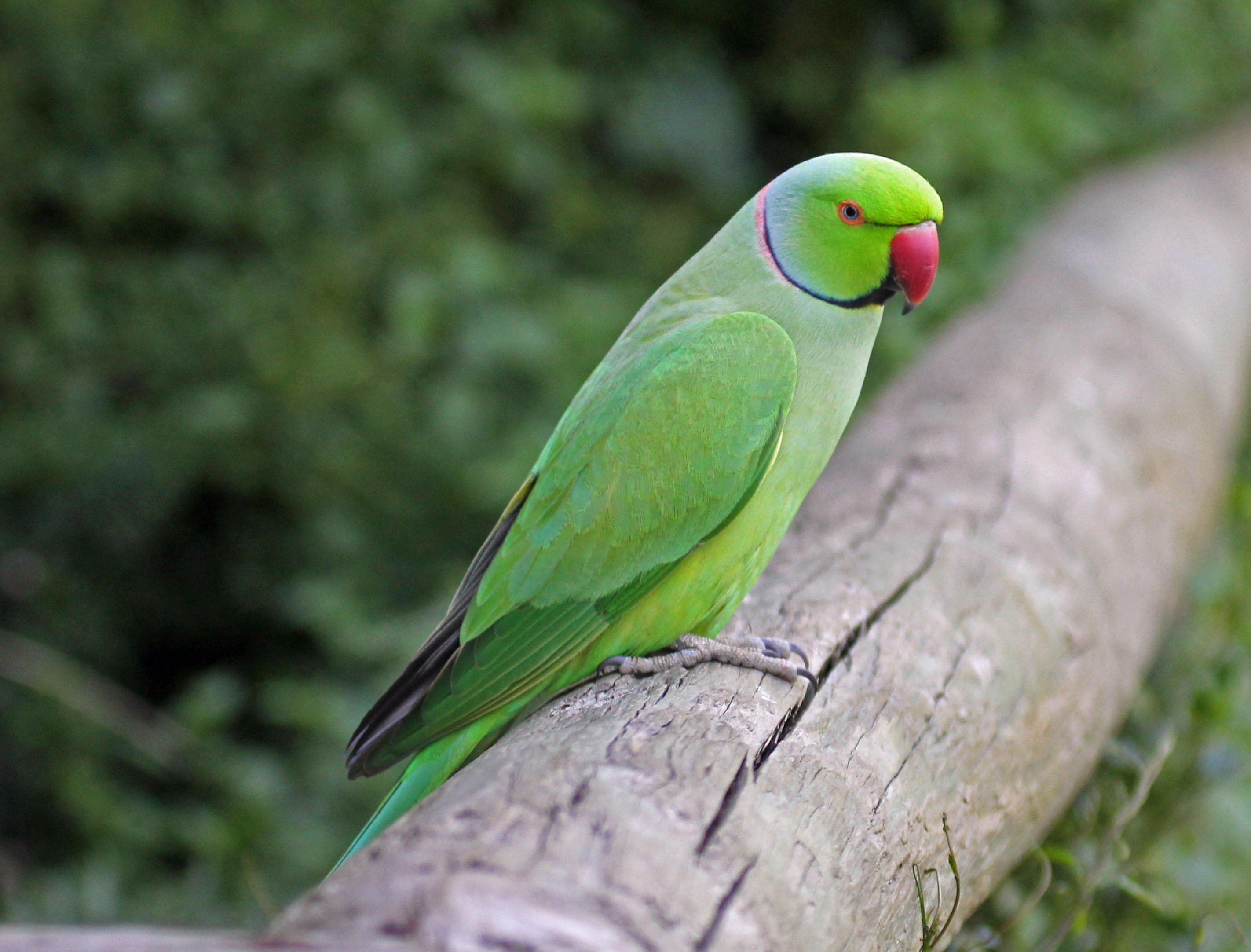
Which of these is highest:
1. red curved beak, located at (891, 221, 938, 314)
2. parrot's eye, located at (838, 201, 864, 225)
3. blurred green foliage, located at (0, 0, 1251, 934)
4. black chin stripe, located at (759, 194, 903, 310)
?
parrot's eye, located at (838, 201, 864, 225)

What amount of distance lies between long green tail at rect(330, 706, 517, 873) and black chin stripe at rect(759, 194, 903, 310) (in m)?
0.71

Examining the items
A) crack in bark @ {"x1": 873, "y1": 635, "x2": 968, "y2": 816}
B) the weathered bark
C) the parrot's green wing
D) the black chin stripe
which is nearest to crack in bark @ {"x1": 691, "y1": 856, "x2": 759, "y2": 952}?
the weathered bark

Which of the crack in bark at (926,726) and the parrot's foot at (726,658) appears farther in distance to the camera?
the parrot's foot at (726,658)

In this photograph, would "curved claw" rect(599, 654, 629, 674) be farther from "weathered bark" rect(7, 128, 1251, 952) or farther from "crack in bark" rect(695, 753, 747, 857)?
"crack in bark" rect(695, 753, 747, 857)

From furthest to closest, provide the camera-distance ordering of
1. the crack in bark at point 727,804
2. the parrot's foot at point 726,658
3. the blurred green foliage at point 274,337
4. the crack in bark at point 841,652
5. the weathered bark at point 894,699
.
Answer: the blurred green foliage at point 274,337 < the parrot's foot at point 726,658 < the crack in bark at point 841,652 < the crack in bark at point 727,804 < the weathered bark at point 894,699

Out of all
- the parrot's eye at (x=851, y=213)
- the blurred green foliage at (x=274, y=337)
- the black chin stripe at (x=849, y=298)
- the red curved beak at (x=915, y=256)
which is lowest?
the blurred green foliage at (x=274, y=337)

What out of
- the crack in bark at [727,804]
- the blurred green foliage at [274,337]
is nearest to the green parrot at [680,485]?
the crack in bark at [727,804]

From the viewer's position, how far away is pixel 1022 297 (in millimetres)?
3088

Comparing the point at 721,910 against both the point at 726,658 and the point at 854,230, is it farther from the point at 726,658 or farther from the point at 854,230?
the point at 854,230

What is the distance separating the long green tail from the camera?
4.79ft

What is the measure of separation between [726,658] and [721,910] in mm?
520

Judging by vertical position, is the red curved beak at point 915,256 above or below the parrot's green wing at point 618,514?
above

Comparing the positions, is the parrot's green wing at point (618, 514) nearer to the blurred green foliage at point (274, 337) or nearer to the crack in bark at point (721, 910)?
the crack in bark at point (721, 910)

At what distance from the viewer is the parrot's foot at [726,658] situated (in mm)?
1368
